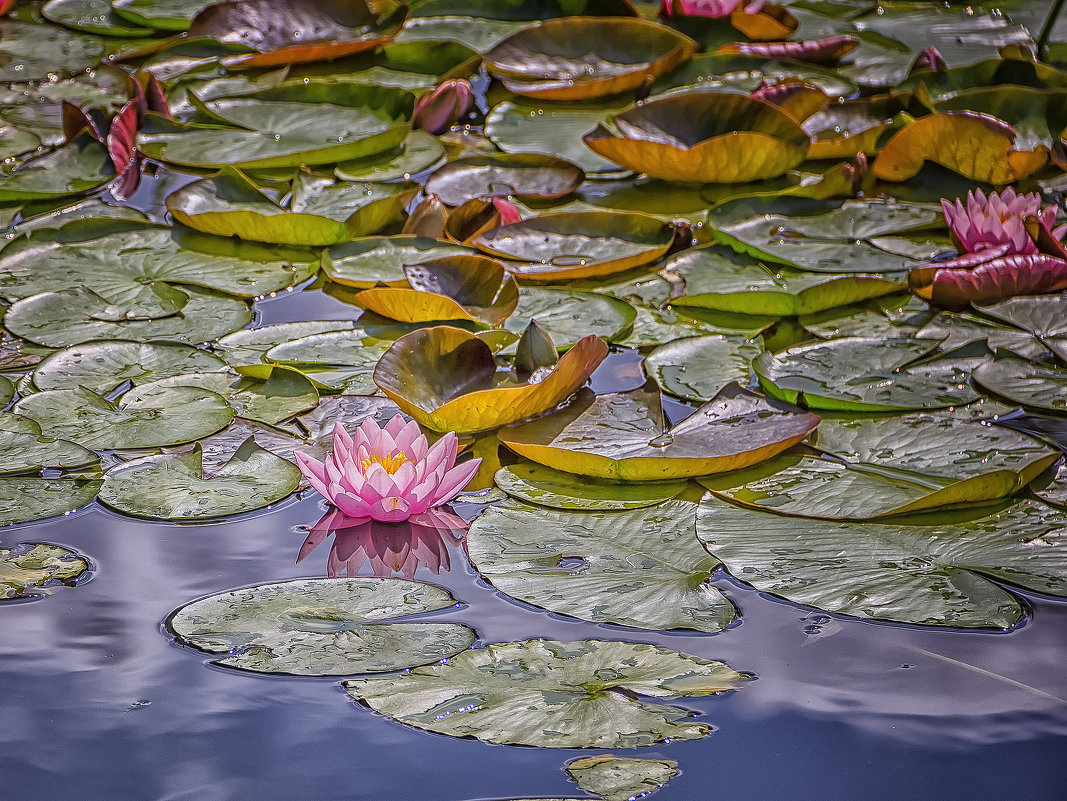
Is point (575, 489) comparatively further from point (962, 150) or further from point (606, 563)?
point (962, 150)

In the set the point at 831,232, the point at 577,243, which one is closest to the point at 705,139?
the point at 831,232

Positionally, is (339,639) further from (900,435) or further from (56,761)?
(900,435)

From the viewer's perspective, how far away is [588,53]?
360cm

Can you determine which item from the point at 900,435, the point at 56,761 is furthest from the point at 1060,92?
the point at 56,761

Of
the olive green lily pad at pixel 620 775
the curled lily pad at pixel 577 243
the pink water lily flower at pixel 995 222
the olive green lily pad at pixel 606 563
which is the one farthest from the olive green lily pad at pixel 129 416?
the pink water lily flower at pixel 995 222

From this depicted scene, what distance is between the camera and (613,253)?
2.50 metres

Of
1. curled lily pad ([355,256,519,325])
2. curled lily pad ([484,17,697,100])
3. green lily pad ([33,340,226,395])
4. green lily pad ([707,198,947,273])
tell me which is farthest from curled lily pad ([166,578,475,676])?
curled lily pad ([484,17,697,100])

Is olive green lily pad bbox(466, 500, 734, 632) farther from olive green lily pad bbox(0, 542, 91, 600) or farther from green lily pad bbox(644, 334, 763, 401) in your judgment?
olive green lily pad bbox(0, 542, 91, 600)

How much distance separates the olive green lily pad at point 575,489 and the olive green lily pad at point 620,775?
0.54m

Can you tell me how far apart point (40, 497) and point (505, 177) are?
5.11 feet

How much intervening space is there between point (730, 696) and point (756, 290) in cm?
115

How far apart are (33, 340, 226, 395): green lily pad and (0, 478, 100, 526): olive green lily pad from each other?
0.99ft

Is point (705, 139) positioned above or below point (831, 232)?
above

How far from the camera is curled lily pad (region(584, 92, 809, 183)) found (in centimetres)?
279
